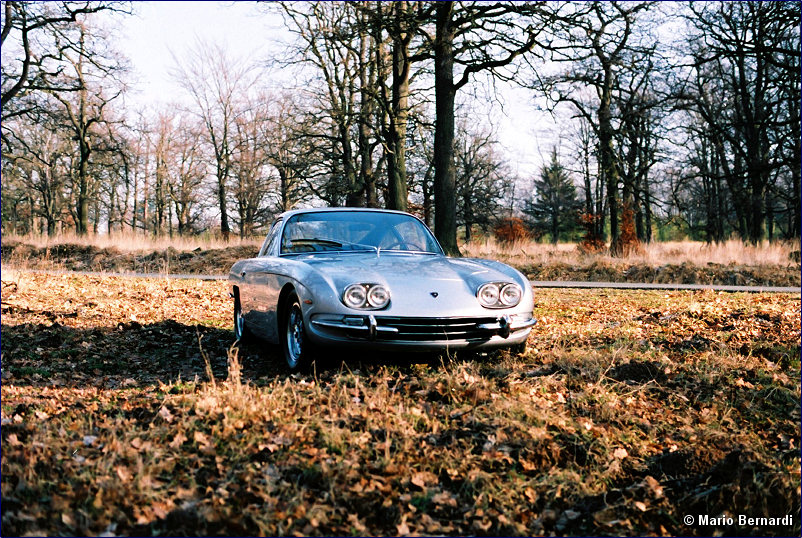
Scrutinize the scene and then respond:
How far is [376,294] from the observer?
5617 millimetres

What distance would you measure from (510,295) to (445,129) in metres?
11.4

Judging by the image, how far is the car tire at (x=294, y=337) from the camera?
5.88 meters

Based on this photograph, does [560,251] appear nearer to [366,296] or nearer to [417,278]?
[417,278]

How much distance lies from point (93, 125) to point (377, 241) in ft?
115

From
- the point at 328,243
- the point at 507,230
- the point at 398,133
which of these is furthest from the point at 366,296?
the point at 507,230

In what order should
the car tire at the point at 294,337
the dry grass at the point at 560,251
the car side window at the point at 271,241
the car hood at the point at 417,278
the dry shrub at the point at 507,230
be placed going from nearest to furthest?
the car hood at the point at 417,278 → the car tire at the point at 294,337 → the car side window at the point at 271,241 → the dry grass at the point at 560,251 → the dry shrub at the point at 507,230

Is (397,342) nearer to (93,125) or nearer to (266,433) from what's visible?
(266,433)

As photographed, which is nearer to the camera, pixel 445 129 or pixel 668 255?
pixel 445 129

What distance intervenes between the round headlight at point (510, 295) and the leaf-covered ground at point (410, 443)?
0.60 m

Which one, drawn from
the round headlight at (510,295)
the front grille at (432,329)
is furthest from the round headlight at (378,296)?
the round headlight at (510,295)

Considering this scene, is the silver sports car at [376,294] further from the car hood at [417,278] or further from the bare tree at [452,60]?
the bare tree at [452,60]

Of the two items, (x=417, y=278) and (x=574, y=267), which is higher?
(x=417, y=278)

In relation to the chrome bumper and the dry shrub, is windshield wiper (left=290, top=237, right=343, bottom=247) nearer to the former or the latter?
the chrome bumper

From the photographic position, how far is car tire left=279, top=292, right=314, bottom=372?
19.3ft
